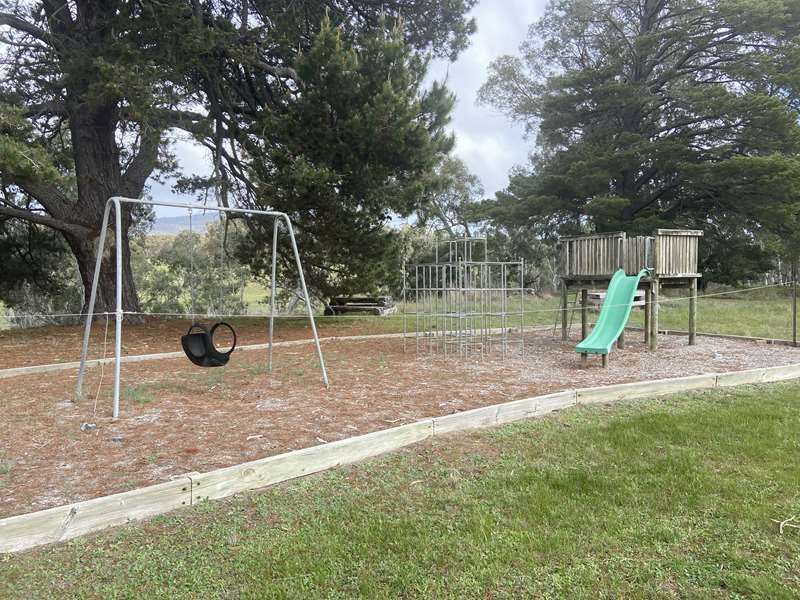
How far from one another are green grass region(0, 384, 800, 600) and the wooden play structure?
5372 millimetres

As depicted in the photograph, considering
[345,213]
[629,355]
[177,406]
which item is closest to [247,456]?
[177,406]

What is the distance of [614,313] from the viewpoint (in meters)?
8.10

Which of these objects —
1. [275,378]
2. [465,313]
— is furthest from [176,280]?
[275,378]

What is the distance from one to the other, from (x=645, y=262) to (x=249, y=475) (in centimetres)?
758

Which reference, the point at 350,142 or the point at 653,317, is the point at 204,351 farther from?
the point at 653,317

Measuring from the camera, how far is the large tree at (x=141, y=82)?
364 inches

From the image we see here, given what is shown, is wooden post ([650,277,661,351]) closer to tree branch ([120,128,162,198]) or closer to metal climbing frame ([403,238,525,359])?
metal climbing frame ([403,238,525,359])

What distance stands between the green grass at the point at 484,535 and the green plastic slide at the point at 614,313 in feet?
11.5

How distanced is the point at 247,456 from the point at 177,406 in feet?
6.07

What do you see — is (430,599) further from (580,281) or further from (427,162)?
(427,162)

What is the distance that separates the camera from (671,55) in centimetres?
2342

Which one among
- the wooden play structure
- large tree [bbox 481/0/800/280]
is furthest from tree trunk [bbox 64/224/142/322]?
large tree [bbox 481/0/800/280]

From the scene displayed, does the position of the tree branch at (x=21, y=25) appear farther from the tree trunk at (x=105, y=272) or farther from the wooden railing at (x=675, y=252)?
the wooden railing at (x=675, y=252)

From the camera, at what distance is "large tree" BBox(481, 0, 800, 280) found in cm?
1941
